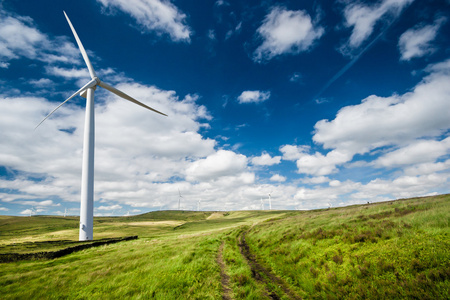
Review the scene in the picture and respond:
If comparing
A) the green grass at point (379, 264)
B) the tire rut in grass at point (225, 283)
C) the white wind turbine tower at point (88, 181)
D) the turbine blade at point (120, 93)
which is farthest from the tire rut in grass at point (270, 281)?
the turbine blade at point (120, 93)

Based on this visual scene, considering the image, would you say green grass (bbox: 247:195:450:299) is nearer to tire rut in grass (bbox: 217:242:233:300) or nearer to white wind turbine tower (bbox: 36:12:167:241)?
tire rut in grass (bbox: 217:242:233:300)

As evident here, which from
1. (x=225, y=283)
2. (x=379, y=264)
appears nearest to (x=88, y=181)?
(x=225, y=283)

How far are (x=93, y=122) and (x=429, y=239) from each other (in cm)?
5067

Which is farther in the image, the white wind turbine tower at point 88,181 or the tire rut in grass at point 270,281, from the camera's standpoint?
the white wind turbine tower at point 88,181

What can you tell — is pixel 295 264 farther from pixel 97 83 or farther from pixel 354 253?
pixel 97 83

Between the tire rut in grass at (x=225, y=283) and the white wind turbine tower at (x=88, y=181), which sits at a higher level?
the white wind turbine tower at (x=88, y=181)

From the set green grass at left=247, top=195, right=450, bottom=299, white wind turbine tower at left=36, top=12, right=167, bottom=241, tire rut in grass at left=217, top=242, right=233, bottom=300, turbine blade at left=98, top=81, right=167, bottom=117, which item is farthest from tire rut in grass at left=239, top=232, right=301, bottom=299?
turbine blade at left=98, top=81, right=167, bottom=117

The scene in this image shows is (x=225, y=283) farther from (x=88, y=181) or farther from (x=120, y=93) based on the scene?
(x=120, y=93)

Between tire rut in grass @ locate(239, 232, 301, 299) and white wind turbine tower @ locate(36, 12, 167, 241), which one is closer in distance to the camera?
tire rut in grass @ locate(239, 232, 301, 299)

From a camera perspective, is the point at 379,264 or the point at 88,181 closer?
the point at 379,264

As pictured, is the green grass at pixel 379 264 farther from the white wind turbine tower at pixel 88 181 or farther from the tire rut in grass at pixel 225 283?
the white wind turbine tower at pixel 88 181

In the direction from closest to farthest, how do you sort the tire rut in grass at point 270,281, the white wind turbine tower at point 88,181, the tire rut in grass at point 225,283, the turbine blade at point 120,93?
the tire rut in grass at point 225,283
the tire rut in grass at point 270,281
the white wind turbine tower at point 88,181
the turbine blade at point 120,93

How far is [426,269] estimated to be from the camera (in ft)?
26.1

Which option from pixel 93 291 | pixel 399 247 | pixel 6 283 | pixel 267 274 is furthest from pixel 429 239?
pixel 6 283
